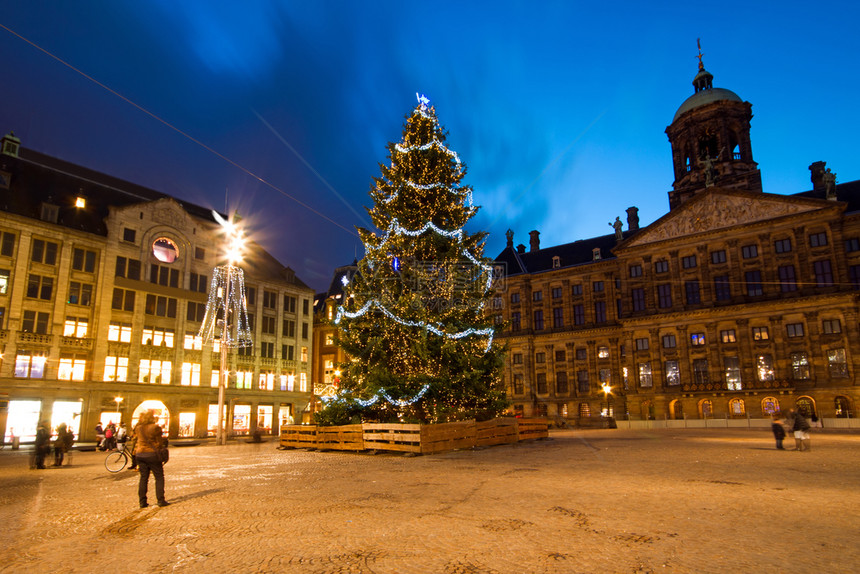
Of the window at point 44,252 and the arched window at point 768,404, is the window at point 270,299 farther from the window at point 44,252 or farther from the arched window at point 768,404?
the arched window at point 768,404

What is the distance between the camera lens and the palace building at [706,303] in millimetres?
52500

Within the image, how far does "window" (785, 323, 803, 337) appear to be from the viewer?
5353 centimetres

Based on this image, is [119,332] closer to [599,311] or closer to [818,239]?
[599,311]

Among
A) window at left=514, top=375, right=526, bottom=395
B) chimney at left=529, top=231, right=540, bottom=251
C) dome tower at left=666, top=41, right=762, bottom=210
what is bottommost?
window at left=514, top=375, right=526, bottom=395

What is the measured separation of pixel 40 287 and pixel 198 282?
41.3 feet

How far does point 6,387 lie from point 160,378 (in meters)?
10.6

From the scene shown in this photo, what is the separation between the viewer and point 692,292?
60062mm

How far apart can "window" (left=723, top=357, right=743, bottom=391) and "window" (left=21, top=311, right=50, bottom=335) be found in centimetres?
5959

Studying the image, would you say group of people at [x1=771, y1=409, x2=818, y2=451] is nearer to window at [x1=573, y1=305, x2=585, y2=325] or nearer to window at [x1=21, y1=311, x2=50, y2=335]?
window at [x1=21, y1=311, x2=50, y2=335]

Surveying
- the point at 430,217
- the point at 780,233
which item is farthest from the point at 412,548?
the point at 780,233

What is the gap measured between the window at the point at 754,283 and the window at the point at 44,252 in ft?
204

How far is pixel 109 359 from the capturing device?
42.5 metres

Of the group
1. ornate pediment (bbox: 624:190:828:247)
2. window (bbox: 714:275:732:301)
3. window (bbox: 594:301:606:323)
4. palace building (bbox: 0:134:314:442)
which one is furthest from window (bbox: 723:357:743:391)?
palace building (bbox: 0:134:314:442)

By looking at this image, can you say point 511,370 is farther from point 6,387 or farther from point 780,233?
point 6,387
